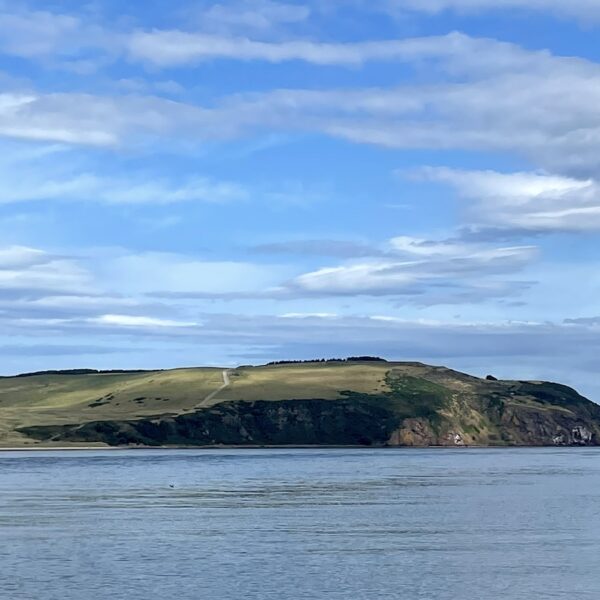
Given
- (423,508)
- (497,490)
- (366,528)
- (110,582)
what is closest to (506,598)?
(110,582)

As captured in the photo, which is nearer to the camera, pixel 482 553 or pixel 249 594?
pixel 249 594

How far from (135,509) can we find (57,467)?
91330mm

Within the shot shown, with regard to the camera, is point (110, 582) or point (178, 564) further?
point (178, 564)

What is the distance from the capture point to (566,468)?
19262 centimetres

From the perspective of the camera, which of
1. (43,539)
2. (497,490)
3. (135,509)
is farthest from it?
(497,490)

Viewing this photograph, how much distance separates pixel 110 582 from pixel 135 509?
43.3 metres

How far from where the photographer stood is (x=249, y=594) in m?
56.1

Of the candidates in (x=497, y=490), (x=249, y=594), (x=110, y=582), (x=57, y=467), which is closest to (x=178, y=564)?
(x=110, y=582)

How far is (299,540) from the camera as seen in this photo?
77.9m

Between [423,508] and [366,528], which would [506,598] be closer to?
[366,528]

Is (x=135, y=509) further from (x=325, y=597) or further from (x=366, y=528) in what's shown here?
(x=325, y=597)

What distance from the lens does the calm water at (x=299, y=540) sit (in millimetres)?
58438

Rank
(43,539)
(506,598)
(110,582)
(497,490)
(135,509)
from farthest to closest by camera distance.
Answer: (497,490) < (135,509) < (43,539) < (110,582) < (506,598)

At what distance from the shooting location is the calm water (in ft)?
192
